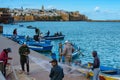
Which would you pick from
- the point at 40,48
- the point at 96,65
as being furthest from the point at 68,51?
the point at 40,48

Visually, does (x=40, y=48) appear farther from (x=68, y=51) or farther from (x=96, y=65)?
(x=96, y=65)

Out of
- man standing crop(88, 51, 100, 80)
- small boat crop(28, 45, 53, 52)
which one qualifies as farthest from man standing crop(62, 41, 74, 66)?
small boat crop(28, 45, 53, 52)

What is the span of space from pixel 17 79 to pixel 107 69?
17.3 feet

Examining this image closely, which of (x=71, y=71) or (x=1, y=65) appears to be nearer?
(x=1, y=65)

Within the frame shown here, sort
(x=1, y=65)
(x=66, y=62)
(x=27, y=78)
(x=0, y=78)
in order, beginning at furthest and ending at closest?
(x=66, y=62) → (x=27, y=78) → (x=1, y=65) → (x=0, y=78)

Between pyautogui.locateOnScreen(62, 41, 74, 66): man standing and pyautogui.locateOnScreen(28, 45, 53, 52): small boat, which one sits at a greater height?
pyautogui.locateOnScreen(62, 41, 74, 66): man standing

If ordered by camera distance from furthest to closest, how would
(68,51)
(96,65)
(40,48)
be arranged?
(40,48) < (68,51) < (96,65)

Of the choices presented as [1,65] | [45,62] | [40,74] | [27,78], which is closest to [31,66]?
[45,62]

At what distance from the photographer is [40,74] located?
751 inches

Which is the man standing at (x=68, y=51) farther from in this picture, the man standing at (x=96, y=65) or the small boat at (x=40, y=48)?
the small boat at (x=40, y=48)

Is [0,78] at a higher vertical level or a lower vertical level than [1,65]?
higher

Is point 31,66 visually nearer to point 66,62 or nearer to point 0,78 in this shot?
point 66,62

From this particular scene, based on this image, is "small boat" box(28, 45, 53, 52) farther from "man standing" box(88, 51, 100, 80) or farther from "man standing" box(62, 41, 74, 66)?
"man standing" box(88, 51, 100, 80)

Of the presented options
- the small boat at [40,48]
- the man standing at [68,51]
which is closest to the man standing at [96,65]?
the man standing at [68,51]
